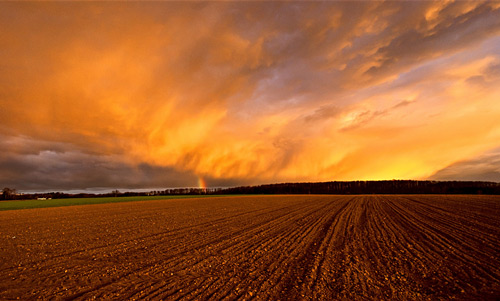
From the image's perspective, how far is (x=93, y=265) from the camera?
9922mm

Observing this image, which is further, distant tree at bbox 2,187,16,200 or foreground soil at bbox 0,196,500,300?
distant tree at bbox 2,187,16,200

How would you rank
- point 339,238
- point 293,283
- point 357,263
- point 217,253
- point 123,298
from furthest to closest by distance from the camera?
point 339,238 < point 217,253 < point 357,263 < point 293,283 < point 123,298

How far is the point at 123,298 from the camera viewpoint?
6730 mm

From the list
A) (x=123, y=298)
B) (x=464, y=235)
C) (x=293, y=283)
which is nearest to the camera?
(x=123, y=298)

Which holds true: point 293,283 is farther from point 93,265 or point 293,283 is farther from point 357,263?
point 93,265

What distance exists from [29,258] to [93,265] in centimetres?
391

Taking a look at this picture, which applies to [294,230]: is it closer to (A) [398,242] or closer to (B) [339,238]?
(B) [339,238]

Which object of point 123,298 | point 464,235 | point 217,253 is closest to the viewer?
point 123,298

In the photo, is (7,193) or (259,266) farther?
(7,193)

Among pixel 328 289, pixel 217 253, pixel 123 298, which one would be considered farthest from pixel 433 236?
pixel 123 298

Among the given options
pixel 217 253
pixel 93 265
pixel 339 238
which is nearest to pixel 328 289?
pixel 217 253

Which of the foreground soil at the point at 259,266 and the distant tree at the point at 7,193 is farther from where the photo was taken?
the distant tree at the point at 7,193

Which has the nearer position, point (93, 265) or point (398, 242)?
point (93, 265)

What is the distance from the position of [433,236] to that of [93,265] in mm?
17080
